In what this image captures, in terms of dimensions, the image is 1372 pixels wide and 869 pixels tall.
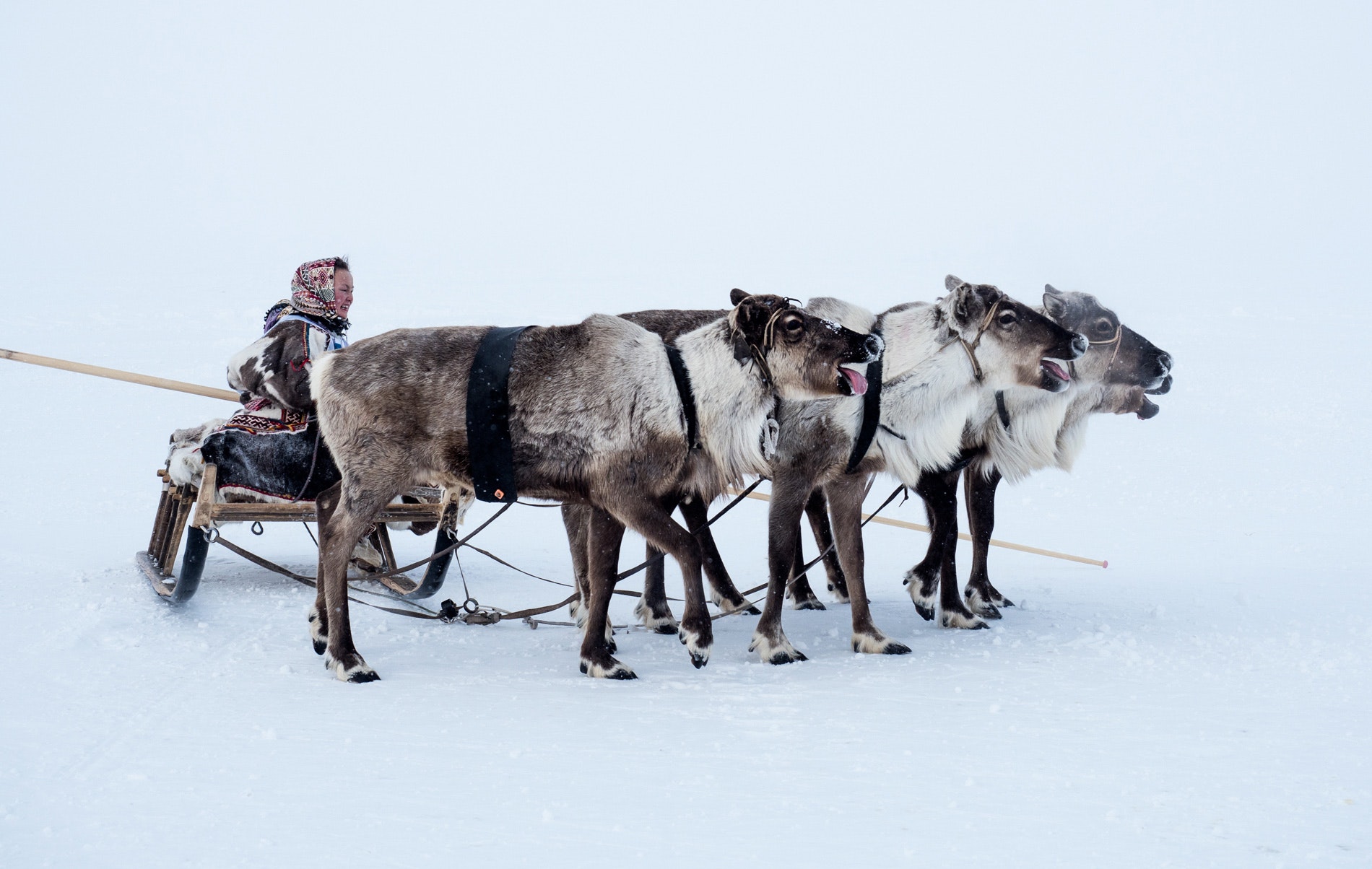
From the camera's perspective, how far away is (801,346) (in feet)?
17.4

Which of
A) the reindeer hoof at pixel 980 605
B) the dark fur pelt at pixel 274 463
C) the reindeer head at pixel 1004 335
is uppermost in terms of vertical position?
the reindeer head at pixel 1004 335

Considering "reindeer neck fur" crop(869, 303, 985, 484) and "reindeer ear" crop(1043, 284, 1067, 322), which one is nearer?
"reindeer neck fur" crop(869, 303, 985, 484)

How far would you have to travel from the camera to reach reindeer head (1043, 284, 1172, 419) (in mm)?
6836

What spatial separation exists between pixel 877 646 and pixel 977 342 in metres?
1.69

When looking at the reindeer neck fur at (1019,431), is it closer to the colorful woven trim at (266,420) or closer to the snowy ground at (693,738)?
the snowy ground at (693,738)

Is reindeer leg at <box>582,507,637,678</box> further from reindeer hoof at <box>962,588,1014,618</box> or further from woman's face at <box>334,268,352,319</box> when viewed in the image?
reindeer hoof at <box>962,588,1014,618</box>

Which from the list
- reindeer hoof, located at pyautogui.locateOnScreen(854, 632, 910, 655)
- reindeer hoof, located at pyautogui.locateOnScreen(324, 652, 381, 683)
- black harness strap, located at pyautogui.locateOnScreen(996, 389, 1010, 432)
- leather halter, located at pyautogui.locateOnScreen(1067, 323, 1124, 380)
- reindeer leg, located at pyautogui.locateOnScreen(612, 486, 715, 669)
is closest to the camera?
reindeer hoof, located at pyautogui.locateOnScreen(324, 652, 381, 683)

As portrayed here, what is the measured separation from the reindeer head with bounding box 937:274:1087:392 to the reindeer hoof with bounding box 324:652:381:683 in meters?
3.39

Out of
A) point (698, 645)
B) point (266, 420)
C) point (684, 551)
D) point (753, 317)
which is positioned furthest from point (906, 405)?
point (266, 420)

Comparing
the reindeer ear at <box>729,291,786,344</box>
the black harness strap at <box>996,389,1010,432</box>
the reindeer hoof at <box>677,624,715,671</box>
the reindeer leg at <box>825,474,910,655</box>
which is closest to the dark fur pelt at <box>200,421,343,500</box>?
the reindeer hoof at <box>677,624,715,671</box>

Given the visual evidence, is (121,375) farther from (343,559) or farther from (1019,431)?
(1019,431)

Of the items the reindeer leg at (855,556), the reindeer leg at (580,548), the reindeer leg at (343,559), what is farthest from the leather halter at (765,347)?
the reindeer leg at (343,559)

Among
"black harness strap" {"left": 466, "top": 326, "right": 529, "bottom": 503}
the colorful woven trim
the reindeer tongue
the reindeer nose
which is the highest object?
the reindeer nose

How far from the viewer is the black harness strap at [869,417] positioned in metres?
5.64
